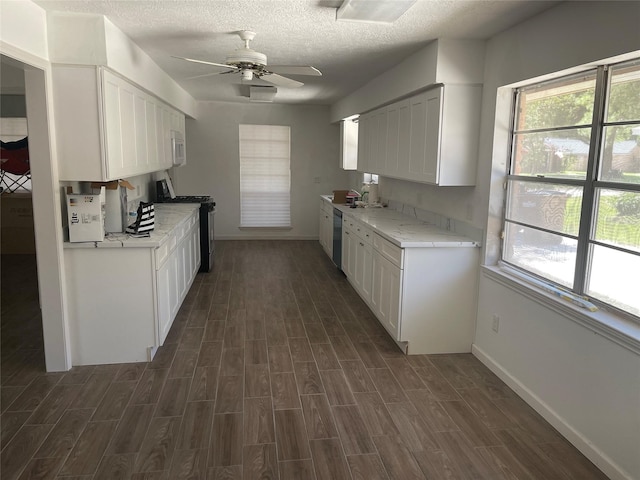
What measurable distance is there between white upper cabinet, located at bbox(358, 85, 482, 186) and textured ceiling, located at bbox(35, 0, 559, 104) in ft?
1.42

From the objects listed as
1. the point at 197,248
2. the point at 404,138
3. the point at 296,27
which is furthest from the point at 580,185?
the point at 197,248

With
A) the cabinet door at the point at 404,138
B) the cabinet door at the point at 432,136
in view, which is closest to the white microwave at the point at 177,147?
the cabinet door at the point at 404,138

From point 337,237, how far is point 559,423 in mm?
3992

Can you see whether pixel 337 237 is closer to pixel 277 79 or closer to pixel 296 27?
pixel 277 79

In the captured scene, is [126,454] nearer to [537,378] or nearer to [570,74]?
[537,378]

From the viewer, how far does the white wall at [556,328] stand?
7.68 ft

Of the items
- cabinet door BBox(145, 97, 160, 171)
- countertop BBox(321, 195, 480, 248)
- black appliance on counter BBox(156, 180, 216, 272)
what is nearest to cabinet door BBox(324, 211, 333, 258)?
countertop BBox(321, 195, 480, 248)

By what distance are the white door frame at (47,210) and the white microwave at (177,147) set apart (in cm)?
278

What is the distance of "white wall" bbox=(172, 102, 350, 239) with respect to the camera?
8.33m

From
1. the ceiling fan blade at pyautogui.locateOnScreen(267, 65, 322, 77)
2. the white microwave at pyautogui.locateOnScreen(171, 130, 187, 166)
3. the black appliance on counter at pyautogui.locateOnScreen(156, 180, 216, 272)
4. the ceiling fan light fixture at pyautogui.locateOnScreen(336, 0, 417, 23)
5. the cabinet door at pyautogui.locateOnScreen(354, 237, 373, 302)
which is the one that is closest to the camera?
the ceiling fan light fixture at pyautogui.locateOnScreen(336, 0, 417, 23)

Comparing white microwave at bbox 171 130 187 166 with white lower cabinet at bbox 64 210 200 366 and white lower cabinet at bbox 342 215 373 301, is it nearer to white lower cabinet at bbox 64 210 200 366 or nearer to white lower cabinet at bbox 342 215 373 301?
white lower cabinet at bbox 342 215 373 301

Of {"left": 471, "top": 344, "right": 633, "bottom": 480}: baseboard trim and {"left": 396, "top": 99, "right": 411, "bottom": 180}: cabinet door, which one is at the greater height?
{"left": 396, "top": 99, "right": 411, "bottom": 180}: cabinet door

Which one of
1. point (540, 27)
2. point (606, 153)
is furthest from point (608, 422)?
point (540, 27)

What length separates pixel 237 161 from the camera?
334 inches
